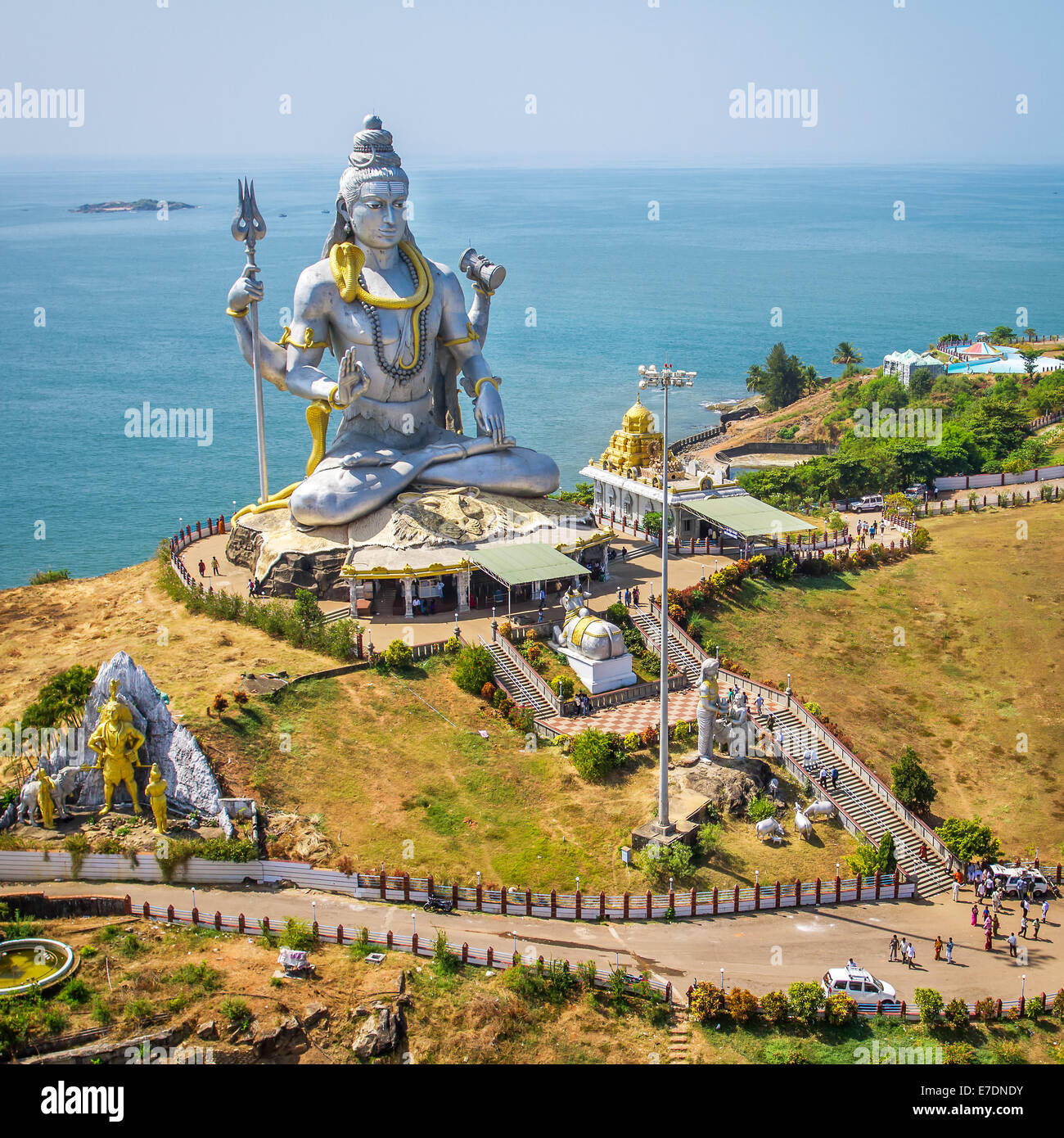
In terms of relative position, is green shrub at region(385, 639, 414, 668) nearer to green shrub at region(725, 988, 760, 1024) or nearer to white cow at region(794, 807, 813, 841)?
white cow at region(794, 807, 813, 841)

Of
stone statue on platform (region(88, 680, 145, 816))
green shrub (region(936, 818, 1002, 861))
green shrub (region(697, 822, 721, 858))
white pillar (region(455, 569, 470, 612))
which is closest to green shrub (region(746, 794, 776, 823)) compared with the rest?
green shrub (region(697, 822, 721, 858))

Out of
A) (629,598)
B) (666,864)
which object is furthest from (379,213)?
(666,864)

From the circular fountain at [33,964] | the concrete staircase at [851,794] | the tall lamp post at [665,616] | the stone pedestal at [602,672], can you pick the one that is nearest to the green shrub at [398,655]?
the stone pedestal at [602,672]

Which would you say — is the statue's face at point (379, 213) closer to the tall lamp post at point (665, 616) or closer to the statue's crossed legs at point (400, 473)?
the statue's crossed legs at point (400, 473)

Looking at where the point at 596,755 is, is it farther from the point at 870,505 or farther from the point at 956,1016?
the point at 870,505

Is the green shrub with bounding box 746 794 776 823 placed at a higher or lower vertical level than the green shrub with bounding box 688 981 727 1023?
higher

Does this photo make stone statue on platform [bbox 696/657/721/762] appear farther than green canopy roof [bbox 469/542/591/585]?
No

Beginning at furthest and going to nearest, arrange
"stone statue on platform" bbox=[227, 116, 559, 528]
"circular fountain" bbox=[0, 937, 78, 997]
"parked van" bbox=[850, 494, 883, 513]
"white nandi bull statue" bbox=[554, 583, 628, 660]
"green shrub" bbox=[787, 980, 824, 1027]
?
"parked van" bbox=[850, 494, 883, 513] → "stone statue on platform" bbox=[227, 116, 559, 528] → "white nandi bull statue" bbox=[554, 583, 628, 660] → "green shrub" bbox=[787, 980, 824, 1027] → "circular fountain" bbox=[0, 937, 78, 997]
